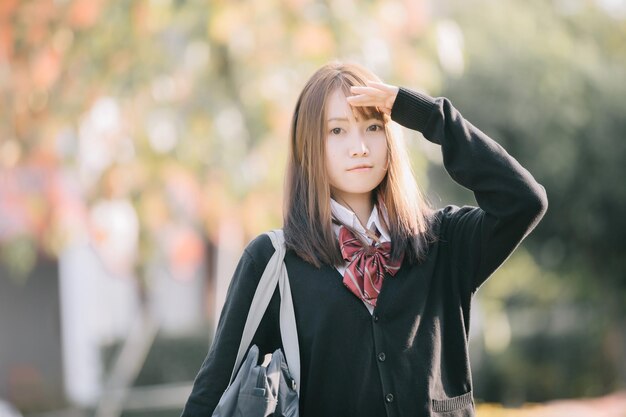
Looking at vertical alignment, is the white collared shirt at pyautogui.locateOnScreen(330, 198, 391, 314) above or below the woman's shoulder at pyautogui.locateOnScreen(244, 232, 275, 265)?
above

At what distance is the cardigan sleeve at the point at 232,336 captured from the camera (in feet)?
8.98

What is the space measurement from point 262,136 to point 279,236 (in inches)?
192

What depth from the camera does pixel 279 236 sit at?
9.43 feet

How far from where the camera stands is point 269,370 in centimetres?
269

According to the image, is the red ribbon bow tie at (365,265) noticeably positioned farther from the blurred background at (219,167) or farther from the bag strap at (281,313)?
the blurred background at (219,167)

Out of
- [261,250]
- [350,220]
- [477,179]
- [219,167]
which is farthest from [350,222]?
[219,167]

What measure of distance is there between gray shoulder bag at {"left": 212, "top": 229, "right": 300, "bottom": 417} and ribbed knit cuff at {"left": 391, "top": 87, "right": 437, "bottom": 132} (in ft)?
1.57

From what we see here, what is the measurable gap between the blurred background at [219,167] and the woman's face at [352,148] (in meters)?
2.16

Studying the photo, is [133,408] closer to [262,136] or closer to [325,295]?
[262,136]

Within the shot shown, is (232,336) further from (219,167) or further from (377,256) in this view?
(219,167)

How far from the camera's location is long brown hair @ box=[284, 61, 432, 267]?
282cm

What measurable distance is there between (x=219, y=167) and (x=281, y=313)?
4865mm

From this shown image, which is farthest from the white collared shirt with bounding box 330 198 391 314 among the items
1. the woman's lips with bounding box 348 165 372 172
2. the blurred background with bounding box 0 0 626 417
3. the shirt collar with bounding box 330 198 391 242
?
the blurred background with bounding box 0 0 626 417

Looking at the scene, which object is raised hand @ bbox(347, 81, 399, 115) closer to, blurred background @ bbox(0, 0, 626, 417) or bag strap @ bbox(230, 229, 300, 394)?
bag strap @ bbox(230, 229, 300, 394)
